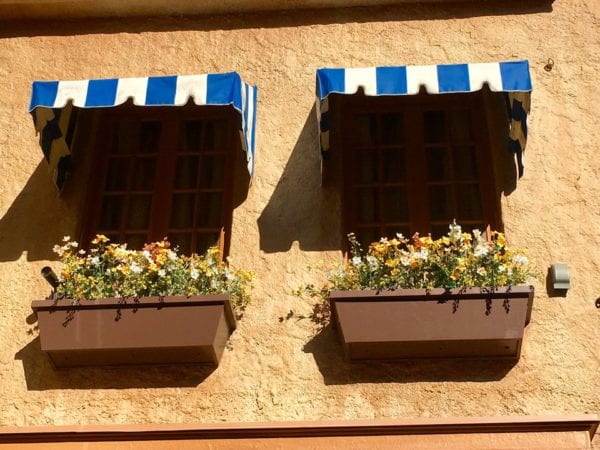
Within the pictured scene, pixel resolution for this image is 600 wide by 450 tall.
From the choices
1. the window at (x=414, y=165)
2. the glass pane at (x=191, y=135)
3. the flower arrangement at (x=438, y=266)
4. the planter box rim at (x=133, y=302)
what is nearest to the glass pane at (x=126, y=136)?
the glass pane at (x=191, y=135)

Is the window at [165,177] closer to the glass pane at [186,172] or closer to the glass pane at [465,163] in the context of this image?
the glass pane at [186,172]

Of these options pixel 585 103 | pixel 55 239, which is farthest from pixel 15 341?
pixel 585 103

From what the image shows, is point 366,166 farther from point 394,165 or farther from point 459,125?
point 459,125

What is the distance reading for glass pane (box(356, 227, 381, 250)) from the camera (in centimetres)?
729

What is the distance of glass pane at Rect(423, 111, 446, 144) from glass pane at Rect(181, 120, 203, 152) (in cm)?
188

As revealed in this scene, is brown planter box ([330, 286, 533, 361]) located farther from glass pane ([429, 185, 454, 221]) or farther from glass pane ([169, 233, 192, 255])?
glass pane ([169, 233, 192, 255])

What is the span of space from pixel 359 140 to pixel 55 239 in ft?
8.38

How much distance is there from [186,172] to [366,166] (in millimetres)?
1469

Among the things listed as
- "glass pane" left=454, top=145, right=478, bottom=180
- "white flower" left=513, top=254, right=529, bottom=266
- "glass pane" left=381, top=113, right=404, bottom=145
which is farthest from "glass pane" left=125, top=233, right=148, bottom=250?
"white flower" left=513, top=254, right=529, bottom=266

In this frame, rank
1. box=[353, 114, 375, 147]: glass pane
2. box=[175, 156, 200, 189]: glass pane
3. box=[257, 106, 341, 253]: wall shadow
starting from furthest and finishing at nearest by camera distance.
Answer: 1. box=[353, 114, 375, 147]: glass pane
2. box=[175, 156, 200, 189]: glass pane
3. box=[257, 106, 341, 253]: wall shadow

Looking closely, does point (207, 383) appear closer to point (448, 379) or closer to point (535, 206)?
point (448, 379)

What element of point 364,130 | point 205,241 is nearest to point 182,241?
point 205,241

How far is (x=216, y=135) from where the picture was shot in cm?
795

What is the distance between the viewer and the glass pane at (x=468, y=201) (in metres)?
7.35
